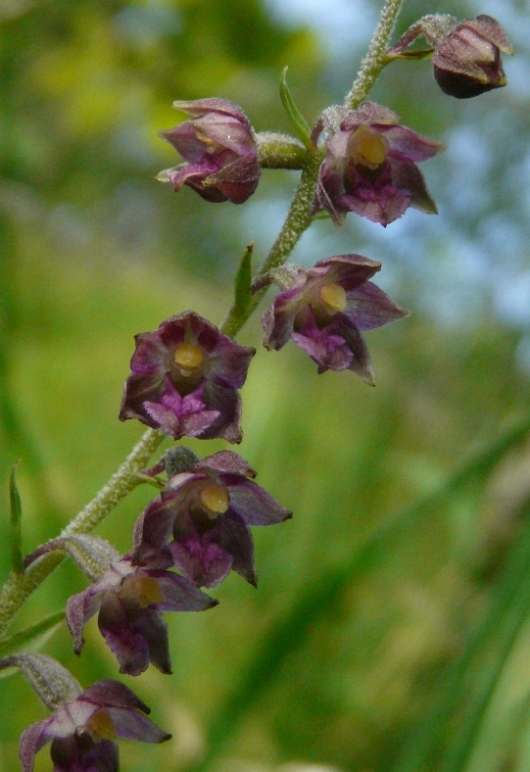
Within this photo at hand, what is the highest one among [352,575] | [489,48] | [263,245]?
[489,48]

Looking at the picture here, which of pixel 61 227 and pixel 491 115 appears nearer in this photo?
pixel 491 115

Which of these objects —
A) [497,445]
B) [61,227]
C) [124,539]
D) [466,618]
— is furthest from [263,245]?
[497,445]

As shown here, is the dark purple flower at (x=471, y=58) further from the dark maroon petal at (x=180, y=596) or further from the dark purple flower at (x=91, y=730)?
the dark purple flower at (x=91, y=730)

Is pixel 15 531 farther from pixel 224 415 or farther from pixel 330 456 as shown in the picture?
pixel 330 456

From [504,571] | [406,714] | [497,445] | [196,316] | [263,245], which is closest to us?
[196,316]

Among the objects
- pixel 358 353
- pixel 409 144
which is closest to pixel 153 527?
pixel 358 353

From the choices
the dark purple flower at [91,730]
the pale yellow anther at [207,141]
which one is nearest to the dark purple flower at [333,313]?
the pale yellow anther at [207,141]

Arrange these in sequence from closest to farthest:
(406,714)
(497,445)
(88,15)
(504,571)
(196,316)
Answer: (196,316)
(504,571)
(497,445)
(88,15)
(406,714)

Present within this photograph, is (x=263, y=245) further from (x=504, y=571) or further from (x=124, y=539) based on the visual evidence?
(x=504, y=571)
